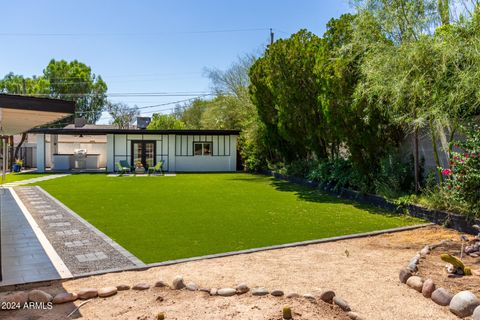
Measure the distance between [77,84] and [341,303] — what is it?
44580mm

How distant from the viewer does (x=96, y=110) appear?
45.6 metres

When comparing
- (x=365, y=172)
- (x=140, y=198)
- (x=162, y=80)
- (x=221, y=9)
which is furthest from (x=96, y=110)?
(x=365, y=172)

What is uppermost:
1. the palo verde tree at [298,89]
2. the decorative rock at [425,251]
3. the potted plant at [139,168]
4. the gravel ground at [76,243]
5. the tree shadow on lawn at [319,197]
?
the palo verde tree at [298,89]

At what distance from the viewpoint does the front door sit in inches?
874

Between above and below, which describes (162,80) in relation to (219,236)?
above

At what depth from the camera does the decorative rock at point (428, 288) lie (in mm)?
3715

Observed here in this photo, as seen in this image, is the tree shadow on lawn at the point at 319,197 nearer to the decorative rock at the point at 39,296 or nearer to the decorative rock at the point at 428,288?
the decorative rock at the point at 428,288

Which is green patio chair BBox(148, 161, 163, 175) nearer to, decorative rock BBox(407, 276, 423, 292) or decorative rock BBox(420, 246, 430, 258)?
decorative rock BBox(420, 246, 430, 258)

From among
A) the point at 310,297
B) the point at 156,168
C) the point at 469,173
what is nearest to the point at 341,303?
the point at 310,297

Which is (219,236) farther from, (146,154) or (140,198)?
(146,154)

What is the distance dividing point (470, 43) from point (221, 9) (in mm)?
14613

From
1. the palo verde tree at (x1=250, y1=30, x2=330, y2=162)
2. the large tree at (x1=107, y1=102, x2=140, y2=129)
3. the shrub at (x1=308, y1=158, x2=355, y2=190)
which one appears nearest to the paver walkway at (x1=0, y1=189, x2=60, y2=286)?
the shrub at (x1=308, y1=158, x2=355, y2=190)

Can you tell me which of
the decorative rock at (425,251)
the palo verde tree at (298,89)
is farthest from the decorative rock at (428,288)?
the palo verde tree at (298,89)

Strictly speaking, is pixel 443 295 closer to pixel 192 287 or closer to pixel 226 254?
pixel 192 287
